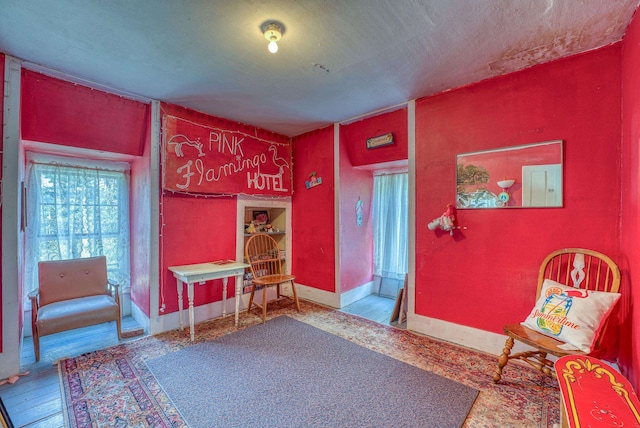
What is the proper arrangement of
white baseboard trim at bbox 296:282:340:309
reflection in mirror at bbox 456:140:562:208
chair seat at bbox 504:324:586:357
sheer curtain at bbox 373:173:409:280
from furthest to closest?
sheer curtain at bbox 373:173:409:280, white baseboard trim at bbox 296:282:340:309, reflection in mirror at bbox 456:140:562:208, chair seat at bbox 504:324:586:357

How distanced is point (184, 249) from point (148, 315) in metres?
0.77

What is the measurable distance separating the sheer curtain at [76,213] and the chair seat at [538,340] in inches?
148

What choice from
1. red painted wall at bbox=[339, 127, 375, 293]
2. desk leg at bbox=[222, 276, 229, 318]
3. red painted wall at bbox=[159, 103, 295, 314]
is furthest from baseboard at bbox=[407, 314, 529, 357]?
red painted wall at bbox=[159, 103, 295, 314]

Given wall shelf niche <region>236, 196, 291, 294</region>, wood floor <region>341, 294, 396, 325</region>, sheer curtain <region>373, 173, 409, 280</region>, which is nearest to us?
wood floor <region>341, 294, 396, 325</region>

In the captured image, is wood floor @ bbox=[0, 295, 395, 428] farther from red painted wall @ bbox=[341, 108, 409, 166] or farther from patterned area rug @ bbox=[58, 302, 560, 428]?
red painted wall @ bbox=[341, 108, 409, 166]

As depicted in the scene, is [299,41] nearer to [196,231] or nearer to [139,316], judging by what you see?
[196,231]

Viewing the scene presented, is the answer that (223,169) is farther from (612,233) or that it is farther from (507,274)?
(612,233)

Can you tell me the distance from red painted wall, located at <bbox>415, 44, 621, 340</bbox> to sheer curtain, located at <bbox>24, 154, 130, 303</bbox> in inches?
138

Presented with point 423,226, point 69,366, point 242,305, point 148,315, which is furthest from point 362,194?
point 69,366

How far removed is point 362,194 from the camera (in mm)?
4164

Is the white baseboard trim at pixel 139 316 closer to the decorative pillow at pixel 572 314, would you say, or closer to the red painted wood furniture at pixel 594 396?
the red painted wood furniture at pixel 594 396

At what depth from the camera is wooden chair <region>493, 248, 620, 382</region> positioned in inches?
71.9

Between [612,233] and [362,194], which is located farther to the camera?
[362,194]

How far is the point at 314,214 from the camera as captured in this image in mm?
4000
